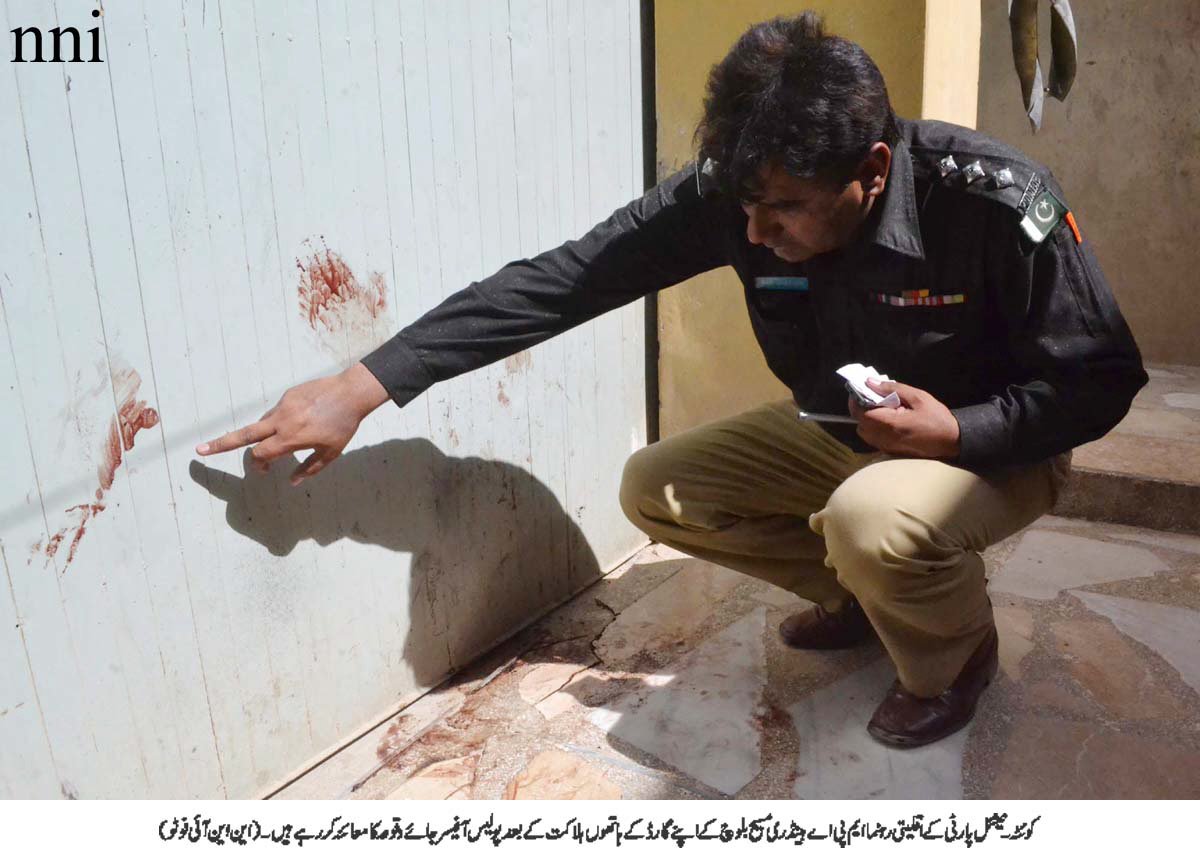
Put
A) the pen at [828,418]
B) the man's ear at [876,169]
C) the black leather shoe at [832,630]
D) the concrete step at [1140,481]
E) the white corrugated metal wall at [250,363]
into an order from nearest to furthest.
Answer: the white corrugated metal wall at [250,363], the man's ear at [876,169], the pen at [828,418], the black leather shoe at [832,630], the concrete step at [1140,481]

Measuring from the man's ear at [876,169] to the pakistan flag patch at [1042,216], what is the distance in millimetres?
288

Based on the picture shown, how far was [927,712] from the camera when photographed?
91.0 inches

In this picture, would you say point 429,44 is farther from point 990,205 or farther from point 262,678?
point 262,678

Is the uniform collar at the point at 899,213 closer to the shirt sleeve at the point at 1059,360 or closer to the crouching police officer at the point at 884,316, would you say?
the crouching police officer at the point at 884,316

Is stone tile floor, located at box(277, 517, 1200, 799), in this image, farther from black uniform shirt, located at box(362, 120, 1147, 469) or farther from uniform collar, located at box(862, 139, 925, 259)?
uniform collar, located at box(862, 139, 925, 259)

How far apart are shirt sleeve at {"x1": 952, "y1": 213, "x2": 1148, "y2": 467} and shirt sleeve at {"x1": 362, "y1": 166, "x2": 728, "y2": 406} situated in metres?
0.71

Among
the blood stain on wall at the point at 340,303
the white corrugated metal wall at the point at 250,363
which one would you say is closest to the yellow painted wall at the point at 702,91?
the white corrugated metal wall at the point at 250,363

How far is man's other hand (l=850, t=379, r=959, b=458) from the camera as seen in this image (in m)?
2.12

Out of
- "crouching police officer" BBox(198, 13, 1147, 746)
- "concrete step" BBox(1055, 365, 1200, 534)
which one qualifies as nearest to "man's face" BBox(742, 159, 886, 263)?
"crouching police officer" BBox(198, 13, 1147, 746)

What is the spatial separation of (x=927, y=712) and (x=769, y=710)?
367 millimetres

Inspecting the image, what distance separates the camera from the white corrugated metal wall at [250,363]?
68.7 inches

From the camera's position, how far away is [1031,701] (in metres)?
2.46

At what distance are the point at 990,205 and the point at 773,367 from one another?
2.24ft

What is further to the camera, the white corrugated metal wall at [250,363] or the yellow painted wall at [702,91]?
the yellow painted wall at [702,91]
